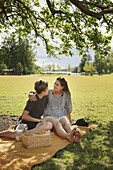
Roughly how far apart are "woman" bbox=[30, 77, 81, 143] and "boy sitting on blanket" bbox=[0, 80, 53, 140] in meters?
0.23

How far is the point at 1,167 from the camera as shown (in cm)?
324

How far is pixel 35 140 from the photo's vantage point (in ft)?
13.4

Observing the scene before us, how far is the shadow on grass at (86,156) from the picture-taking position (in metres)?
3.40

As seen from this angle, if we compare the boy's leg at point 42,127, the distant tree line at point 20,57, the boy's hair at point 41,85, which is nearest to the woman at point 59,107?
the boy's leg at point 42,127

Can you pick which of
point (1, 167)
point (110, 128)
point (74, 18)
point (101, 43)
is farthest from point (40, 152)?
point (74, 18)

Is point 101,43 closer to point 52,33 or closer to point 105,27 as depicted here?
point 105,27

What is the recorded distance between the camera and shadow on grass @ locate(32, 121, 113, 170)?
3.40 meters

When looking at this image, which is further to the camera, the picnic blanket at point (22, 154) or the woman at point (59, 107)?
the woman at point (59, 107)

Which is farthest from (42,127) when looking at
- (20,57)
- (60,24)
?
(20,57)

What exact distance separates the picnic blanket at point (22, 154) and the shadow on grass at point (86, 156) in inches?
5.7

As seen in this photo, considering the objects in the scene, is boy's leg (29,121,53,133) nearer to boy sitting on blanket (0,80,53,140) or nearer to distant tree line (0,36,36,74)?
boy sitting on blanket (0,80,53,140)

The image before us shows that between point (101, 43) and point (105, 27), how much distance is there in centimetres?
73

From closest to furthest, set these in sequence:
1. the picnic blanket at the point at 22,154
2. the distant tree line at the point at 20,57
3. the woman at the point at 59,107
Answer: the picnic blanket at the point at 22,154 < the woman at the point at 59,107 < the distant tree line at the point at 20,57

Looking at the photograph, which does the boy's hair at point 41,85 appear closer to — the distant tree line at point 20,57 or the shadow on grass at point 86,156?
the shadow on grass at point 86,156
